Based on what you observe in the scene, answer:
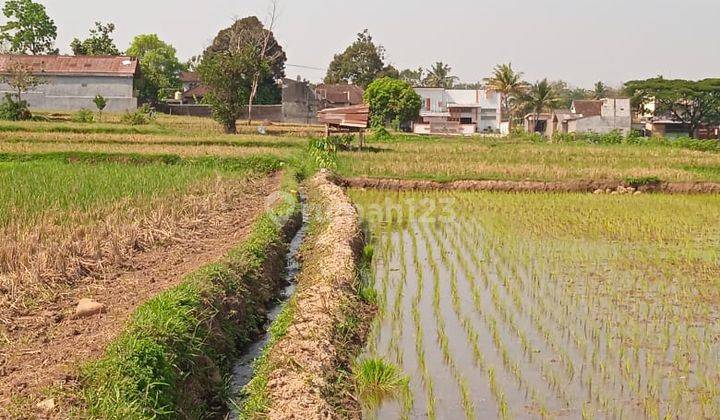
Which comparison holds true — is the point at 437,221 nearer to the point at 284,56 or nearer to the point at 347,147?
the point at 347,147

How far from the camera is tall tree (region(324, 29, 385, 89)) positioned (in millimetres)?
59594

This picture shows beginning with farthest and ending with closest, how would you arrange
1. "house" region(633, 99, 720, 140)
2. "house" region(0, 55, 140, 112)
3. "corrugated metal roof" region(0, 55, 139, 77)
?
"house" region(633, 99, 720, 140) < "corrugated metal roof" region(0, 55, 139, 77) < "house" region(0, 55, 140, 112)

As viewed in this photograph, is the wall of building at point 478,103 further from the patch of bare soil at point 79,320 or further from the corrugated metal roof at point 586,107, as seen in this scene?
the patch of bare soil at point 79,320

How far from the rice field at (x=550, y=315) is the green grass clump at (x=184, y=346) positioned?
1.08 metres

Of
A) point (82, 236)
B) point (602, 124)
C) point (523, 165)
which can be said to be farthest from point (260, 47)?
point (82, 236)

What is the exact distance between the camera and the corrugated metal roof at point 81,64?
39.9 meters

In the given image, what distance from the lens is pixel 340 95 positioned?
169 ft

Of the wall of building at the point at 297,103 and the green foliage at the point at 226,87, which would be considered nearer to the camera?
the green foliage at the point at 226,87

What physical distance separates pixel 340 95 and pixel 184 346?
47.4 metres

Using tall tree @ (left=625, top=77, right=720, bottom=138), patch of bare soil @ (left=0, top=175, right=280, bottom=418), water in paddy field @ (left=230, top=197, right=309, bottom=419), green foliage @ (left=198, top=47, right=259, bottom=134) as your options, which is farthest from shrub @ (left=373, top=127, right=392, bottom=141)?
patch of bare soil @ (left=0, top=175, right=280, bottom=418)

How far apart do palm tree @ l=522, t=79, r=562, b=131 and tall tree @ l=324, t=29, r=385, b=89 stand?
51.4ft

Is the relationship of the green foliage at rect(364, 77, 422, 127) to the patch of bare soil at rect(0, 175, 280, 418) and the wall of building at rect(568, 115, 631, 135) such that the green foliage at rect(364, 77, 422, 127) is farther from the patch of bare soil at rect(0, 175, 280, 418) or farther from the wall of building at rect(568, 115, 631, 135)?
the patch of bare soil at rect(0, 175, 280, 418)

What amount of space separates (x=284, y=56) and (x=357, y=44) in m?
10.8

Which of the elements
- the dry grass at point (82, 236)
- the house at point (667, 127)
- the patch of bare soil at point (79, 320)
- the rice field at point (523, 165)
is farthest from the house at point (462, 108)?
the patch of bare soil at point (79, 320)
